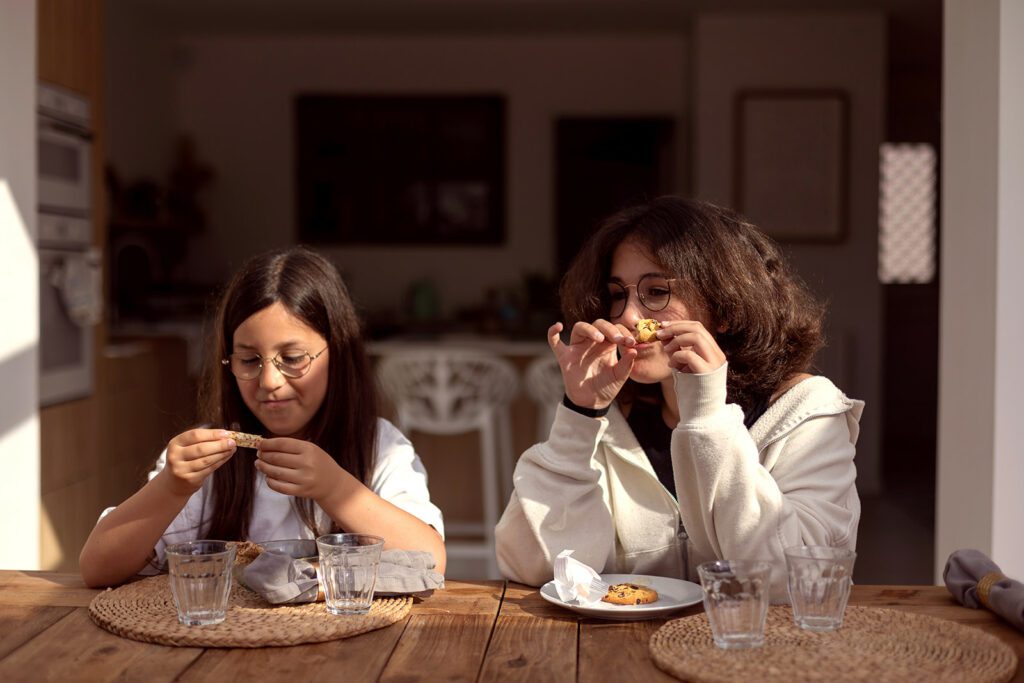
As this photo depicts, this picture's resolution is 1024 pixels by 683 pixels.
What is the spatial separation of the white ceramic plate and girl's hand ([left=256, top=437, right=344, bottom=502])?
34 centimetres

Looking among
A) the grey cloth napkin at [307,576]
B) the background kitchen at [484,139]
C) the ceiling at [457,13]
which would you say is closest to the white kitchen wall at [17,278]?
the grey cloth napkin at [307,576]

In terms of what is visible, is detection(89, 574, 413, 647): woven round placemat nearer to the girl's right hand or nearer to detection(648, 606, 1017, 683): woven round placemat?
the girl's right hand

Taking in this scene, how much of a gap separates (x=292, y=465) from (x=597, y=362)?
1.42 ft

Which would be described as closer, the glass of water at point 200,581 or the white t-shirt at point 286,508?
the glass of water at point 200,581

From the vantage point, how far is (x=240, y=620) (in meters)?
1.35

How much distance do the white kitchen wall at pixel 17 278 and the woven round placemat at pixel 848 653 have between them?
2183 mm

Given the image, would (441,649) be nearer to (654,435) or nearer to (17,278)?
(654,435)

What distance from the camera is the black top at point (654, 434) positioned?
71.2 inches

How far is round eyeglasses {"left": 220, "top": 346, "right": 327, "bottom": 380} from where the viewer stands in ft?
5.94

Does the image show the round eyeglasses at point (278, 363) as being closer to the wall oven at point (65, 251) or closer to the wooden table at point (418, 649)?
the wooden table at point (418, 649)

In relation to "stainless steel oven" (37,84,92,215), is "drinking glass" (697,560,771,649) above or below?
below

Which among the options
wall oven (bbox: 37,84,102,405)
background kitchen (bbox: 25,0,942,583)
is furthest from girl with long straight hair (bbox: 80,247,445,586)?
background kitchen (bbox: 25,0,942,583)

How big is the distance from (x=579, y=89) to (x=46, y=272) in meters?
4.07

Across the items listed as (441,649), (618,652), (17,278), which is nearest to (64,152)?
(17,278)
